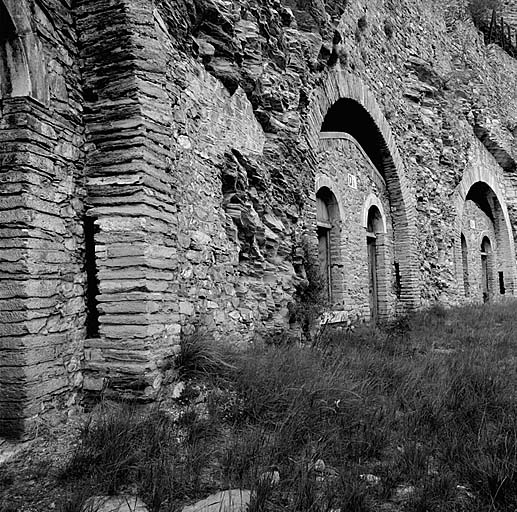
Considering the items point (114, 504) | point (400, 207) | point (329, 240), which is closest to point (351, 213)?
point (329, 240)

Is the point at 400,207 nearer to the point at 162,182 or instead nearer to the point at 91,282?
the point at 162,182

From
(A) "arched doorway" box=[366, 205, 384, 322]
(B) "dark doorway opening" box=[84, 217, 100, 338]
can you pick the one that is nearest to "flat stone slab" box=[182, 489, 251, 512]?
(B) "dark doorway opening" box=[84, 217, 100, 338]

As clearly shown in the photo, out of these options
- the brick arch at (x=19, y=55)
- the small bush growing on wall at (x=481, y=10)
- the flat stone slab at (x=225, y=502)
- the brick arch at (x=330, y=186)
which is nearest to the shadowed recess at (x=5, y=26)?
the brick arch at (x=19, y=55)

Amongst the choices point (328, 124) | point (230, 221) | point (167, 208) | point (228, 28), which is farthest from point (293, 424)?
point (328, 124)

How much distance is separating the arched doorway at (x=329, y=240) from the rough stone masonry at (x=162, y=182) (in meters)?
0.03

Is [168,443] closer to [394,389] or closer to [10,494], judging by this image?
[10,494]

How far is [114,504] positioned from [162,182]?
2.67 meters

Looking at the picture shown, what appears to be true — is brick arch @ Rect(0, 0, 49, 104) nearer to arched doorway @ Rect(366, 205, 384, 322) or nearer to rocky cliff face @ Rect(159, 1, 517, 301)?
rocky cliff face @ Rect(159, 1, 517, 301)

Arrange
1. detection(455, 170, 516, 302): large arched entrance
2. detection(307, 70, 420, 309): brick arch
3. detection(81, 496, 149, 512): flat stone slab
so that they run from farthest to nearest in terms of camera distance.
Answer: detection(455, 170, 516, 302): large arched entrance → detection(307, 70, 420, 309): brick arch → detection(81, 496, 149, 512): flat stone slab

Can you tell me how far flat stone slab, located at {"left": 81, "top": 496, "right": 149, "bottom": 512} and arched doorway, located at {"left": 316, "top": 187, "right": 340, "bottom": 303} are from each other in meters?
7.09

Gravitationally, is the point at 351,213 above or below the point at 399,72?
below

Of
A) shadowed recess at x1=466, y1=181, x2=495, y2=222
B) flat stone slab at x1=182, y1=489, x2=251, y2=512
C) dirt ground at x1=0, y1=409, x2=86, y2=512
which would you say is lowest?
flat stone slab at x1=182, y1=489, x2=251, y2=512

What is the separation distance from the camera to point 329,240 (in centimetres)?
976

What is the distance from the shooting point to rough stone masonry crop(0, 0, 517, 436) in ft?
11.9
